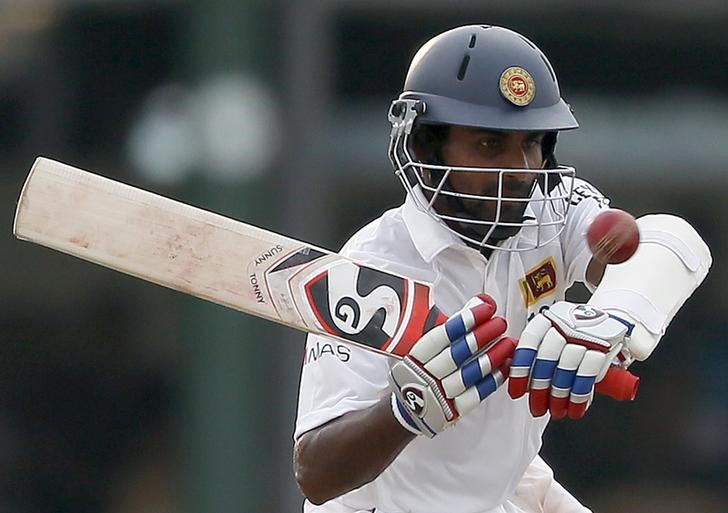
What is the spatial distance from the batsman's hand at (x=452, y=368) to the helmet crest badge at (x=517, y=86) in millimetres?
406

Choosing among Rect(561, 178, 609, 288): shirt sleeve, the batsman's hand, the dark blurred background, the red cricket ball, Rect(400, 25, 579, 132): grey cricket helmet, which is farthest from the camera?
the dark blurred background

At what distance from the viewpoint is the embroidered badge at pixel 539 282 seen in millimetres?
2775

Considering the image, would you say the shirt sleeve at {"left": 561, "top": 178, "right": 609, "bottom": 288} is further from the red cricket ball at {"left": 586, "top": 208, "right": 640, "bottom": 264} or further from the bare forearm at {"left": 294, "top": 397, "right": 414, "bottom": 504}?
the bare forearm at {"left": 294, "top": 397, "right": 414, "bottom": 504}

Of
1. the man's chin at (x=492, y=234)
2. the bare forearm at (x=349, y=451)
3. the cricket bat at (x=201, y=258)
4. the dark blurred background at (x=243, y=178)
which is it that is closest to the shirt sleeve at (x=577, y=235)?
the man's chin at (x=492, y=234)

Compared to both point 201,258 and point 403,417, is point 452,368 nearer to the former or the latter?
point 403,417

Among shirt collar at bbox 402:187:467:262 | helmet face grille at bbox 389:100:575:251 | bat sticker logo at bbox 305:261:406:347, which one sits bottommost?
bat sticker logo at bbox 305:261:406:347

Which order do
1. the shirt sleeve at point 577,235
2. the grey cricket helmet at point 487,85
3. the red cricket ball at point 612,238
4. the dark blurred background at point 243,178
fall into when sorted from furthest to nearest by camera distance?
the dark blurred background at point 243,178 → the shirt sleeve at point 577,235 → the grey cricket helmet at point 487,85 → the red cricket ball at point 612,238

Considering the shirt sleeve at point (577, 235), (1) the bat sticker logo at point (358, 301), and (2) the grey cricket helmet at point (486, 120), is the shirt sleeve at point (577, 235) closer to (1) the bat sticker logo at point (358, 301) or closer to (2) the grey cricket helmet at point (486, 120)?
(2) the grey cricket helmet at point (486, 120)

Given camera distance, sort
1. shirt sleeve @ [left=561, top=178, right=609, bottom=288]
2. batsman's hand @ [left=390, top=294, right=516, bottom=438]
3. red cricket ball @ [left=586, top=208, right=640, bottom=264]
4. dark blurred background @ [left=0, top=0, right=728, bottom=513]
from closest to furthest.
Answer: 1. batsman's hand @ [left=390, top=294, right=516, bottom=438]
2. red cricket ball @ [left=586, top=208, right=640, bottom=264]
3. shirt sleeve @ [left=561, top=178, right=609, bottom=288]
4. dark blurred background @ [left=0, top=0, right=728, bottom=513]

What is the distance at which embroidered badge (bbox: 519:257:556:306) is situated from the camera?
9.11 feet

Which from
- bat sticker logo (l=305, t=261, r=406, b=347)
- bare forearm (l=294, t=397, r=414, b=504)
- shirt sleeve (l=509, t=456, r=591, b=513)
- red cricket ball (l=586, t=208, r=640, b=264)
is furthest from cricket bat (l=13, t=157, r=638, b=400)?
shirt sleeve (l=509, t=456, r=591, b=513)

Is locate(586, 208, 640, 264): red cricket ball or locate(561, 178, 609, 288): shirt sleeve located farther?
locate(561, 178, 609, 288): shirt sleeve

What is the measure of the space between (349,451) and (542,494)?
1.72 feet

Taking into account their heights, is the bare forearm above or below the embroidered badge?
below
